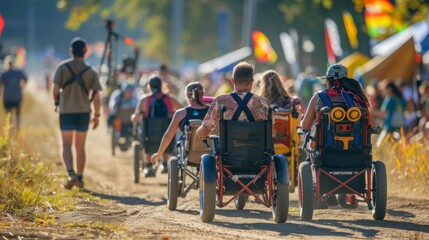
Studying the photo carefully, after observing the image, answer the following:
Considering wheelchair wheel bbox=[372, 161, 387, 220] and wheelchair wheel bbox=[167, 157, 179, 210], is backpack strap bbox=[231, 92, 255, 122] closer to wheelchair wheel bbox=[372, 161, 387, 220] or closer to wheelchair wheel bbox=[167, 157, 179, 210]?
wheelchair wheel bbox=[372, 161, 387, 220]

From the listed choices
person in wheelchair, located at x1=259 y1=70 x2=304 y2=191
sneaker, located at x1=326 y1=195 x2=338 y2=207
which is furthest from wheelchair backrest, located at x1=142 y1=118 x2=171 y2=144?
sneaker, located at x1=326 y1=195 x2=338 y2=207

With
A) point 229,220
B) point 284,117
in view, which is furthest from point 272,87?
point 229,220

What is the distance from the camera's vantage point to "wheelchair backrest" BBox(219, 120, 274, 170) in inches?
449

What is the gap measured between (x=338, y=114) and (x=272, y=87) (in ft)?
7.54

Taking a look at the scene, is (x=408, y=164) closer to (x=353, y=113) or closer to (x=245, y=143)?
(x=353, y=113)

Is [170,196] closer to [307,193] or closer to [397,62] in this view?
[307,193]

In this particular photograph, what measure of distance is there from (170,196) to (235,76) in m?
1.96

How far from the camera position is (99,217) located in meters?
11.9

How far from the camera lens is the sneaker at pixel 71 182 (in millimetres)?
15344

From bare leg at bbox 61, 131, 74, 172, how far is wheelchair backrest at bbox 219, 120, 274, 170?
4.56m

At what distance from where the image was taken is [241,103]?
11539 millimetres

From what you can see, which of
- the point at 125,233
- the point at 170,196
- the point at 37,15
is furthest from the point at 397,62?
the point at 37,15

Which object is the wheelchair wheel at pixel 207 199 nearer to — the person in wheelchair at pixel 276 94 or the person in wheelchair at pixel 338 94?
the person in wheelchair at pixel 338 94

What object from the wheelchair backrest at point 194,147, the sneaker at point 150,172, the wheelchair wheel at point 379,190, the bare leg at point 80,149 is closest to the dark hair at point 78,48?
the bare leg at point 80,149
